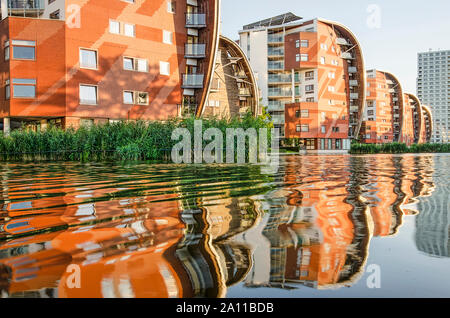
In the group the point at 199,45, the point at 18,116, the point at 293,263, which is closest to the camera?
the point at 293,263

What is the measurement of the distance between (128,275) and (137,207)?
2917 millimetres

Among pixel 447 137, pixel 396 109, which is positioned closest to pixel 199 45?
pixel 396 109

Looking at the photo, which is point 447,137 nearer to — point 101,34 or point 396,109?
point 396,109

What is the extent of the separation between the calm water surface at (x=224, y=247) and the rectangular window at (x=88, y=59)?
2721cm

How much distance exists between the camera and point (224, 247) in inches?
135

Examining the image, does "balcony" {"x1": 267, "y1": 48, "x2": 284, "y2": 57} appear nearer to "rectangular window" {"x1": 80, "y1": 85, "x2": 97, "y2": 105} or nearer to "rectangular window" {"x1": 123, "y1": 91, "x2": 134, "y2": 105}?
"rectangular window" {"x1": 123, "y1": 91, "x2": 134, "y2": 105}

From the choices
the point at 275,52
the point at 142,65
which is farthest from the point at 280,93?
the point at 142,65

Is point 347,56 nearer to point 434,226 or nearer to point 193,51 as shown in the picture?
point 193,51

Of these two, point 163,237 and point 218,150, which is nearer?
point 163,237

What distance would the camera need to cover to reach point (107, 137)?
2020 centimetres

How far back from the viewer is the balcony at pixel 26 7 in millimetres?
34763

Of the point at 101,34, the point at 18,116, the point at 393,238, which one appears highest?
Answer: the point at 101,34

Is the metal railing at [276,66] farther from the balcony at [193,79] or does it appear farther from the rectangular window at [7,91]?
the rectangular window at [7,91]

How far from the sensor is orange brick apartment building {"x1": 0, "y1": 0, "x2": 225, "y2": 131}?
30.4 metres
